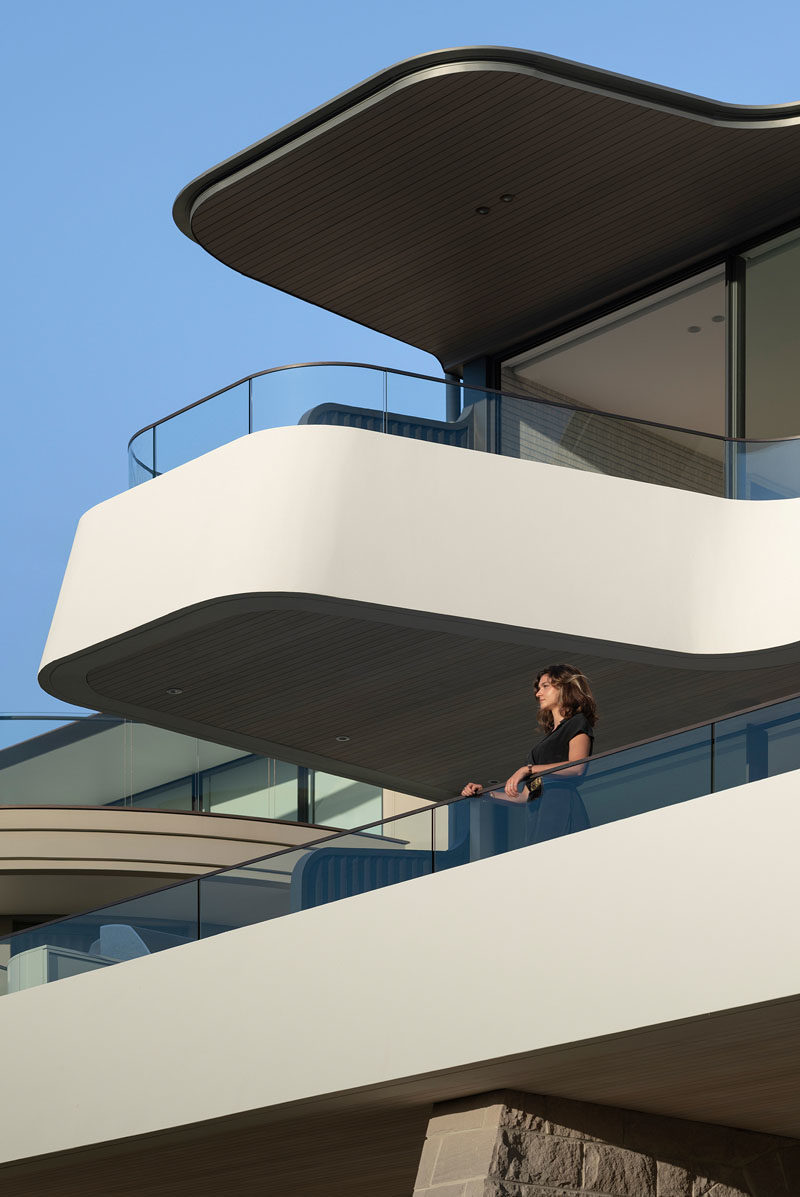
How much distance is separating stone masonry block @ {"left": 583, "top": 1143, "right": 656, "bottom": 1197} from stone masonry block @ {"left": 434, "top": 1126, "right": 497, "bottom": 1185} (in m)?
0.57

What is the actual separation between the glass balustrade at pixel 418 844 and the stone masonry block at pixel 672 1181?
2169mm

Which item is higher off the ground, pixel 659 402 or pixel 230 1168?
pixel 659 402

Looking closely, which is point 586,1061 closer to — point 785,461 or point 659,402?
point 785,461

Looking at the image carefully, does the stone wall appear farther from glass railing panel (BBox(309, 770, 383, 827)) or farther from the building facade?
glass railing panel (BBox(309, 770, 383, 827))

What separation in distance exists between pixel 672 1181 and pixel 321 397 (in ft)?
20.9

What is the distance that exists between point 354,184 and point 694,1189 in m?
8.57

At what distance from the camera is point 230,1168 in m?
12.9

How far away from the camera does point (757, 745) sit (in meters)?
9.59

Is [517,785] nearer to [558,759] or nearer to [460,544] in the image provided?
[558,759]

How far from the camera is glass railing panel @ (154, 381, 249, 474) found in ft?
47.5

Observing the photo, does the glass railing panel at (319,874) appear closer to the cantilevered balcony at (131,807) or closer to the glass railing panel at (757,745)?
the glass railing panel at (757,745)

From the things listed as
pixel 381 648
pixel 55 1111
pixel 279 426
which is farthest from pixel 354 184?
pixel 55 1111

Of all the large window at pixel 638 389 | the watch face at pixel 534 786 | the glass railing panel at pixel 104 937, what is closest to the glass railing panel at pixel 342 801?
the large window at pixel 638 389

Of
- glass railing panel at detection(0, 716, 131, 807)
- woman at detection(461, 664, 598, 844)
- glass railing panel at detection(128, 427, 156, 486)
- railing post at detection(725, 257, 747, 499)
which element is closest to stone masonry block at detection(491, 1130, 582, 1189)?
woman at detection(461, 664, 598, 844)
